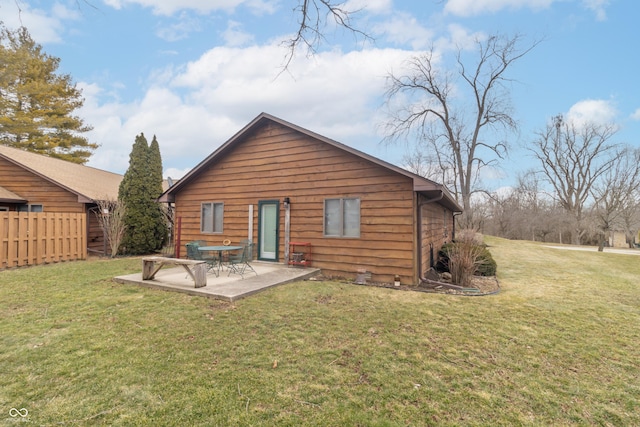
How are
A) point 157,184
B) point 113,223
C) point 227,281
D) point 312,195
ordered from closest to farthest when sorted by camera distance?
point 227,281 < point 312,195 < point 113,223 < point 157,184

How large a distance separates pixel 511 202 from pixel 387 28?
35.6m

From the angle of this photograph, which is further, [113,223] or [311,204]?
[113,223]

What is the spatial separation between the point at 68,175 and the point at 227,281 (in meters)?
12.1

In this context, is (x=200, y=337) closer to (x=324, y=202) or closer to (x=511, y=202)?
(x=324, y=202)

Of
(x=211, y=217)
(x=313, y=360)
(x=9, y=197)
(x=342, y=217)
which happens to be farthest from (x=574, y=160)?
(x=9, y=197)

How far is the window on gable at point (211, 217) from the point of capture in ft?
33.4

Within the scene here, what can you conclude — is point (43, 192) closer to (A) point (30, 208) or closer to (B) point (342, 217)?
(A) point (30, 208)

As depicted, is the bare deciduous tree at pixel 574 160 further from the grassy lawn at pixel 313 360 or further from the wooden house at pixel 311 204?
the grassy lawn at pixel 313 360

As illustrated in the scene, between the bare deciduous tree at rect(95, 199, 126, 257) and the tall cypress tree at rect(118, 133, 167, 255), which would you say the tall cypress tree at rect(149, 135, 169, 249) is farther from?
the bare deciduous tree at rect(95, 199, 126, 257)

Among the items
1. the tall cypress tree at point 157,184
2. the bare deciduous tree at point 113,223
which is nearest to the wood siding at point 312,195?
the bare deciduous tree at point 113,223

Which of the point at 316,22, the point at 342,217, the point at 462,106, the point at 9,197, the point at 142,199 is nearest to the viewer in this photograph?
the point at 316,22

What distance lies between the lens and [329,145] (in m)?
8.24

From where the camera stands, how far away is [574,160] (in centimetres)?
2972

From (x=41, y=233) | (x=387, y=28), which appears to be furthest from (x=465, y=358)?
(x=41, y=233)
